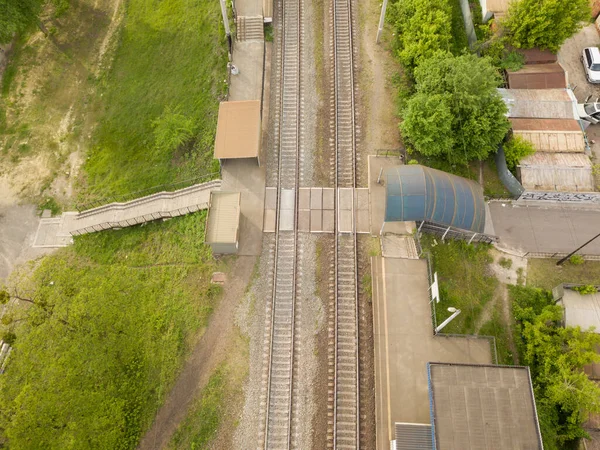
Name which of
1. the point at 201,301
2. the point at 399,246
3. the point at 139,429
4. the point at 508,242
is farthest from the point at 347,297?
the point at 139,429

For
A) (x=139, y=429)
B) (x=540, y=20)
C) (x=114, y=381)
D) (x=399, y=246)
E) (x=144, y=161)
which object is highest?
(x=540, y=20)

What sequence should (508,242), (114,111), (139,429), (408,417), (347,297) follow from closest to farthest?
(408,417)
(139,429)
(347,297)
(508,242)
(114,111)

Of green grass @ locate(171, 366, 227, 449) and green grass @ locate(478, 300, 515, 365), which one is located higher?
green grass @ locate(478, 300, 515, 365)

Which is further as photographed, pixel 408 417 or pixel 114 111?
pixel 114 111

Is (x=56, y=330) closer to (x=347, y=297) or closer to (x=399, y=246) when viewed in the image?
(x=347, y=297)

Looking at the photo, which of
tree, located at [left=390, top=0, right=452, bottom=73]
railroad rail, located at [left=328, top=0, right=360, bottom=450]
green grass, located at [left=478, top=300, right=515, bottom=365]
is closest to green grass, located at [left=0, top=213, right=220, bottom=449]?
railroad rail, located at [left=328, top=0, right=360, bottom=450]

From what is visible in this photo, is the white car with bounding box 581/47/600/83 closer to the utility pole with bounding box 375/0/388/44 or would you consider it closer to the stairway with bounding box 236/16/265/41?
the utility pole with bounding box 375/0/388/44
